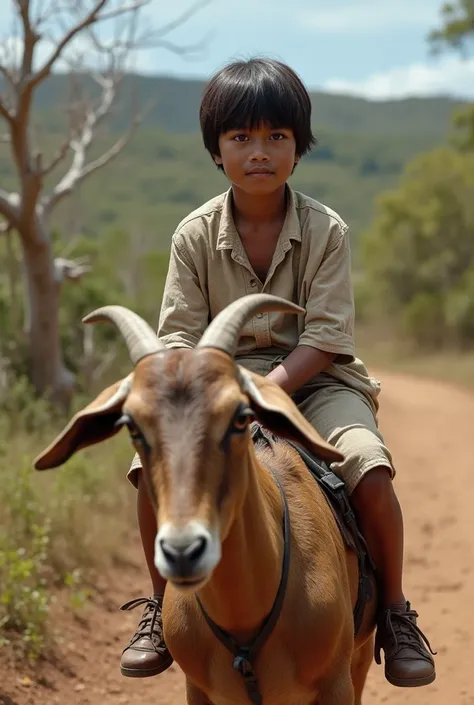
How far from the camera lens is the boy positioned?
14.3 ft

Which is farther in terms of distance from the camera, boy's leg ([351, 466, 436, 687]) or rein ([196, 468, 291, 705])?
boy's leg ([351, 466, 436, 687])

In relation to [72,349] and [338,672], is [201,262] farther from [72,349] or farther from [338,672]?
[72,349]

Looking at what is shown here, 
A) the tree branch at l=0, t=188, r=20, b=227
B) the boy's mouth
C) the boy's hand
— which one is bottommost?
the tree branch at l=0, t=188, r=20, b=227

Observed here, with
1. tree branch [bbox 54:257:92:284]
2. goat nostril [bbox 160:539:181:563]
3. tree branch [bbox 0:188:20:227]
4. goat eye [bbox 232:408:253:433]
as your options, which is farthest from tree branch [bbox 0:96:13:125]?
goat nostril [bbox 160:539:181:563]

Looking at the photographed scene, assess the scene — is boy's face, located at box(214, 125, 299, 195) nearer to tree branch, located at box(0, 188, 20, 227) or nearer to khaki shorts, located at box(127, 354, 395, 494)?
khaki shorts, located at box(127, 354, 395, 494)

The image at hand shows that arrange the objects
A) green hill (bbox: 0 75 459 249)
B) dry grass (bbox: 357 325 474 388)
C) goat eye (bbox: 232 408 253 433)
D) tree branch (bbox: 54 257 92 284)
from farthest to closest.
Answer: green hill (bbox: 0 75 459 249), dry grass (bbox: 357 325 474 388), tree branch (bbox: 54 257 92 284), goat eye (bbox: 232 408 253 433)

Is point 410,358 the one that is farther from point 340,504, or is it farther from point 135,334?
point 135,334

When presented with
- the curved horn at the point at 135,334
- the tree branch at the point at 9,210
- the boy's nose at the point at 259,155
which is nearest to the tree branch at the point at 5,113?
the tree branch at the point at 9,210

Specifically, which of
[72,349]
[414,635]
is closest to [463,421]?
[72,349]

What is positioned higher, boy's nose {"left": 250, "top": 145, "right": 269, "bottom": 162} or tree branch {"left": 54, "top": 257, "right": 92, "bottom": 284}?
boy's nose {"left": 250, "top": 145, "right": 269, "bottom": 162}

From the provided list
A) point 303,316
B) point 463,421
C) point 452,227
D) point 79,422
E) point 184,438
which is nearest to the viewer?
point 184,438

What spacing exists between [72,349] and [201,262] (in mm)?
8730

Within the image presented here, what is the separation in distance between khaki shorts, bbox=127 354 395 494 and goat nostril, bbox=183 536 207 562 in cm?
144

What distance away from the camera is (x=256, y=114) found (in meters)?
4.55
